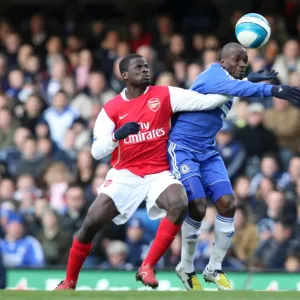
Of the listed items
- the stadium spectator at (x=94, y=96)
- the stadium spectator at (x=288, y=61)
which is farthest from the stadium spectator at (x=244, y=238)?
the stadium spectator at (x=94, y=96)

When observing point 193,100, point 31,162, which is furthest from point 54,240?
point 193,100

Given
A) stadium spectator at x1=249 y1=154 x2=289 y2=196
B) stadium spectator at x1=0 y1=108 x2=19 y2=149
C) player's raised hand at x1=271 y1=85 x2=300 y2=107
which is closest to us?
player's raised hand at x1=271 y1=85 x2=300 y2=107

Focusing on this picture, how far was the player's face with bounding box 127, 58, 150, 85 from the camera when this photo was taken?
431 inches

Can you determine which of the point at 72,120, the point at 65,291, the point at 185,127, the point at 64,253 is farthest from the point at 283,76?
the point at 65,291

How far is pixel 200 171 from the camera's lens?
11102mm

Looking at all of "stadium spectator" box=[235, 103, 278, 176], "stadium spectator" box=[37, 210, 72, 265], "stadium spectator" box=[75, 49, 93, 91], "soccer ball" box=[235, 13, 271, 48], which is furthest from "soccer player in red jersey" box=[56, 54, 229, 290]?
"stadium spectator" box=[75, 49, 93, 91]

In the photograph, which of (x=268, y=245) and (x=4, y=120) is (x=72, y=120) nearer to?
(x=4, y=120)

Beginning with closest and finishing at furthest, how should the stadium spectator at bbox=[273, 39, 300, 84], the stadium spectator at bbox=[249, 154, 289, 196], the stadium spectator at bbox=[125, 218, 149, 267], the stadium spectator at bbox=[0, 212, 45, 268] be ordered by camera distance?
the stadium spectator at bbox=[125, 218, 149, 267], the stadium spectator at bbox=[0, 212, 45, 268], the stadium spectator at bbox=[249, 154, 289, 196], the stadium spectator at bbox=[273, 39, 300, 84]

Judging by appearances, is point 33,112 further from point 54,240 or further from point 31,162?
point 54,240

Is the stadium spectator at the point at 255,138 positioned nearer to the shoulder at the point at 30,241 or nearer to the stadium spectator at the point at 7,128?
the shoulder at the point at 30,241

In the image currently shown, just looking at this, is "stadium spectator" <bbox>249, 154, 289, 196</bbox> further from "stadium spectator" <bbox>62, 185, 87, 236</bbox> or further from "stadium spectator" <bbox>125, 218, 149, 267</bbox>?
"stadium spectator" <bbox>62, 185, 87, 236</bbox>

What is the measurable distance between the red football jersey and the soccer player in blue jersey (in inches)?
4.6

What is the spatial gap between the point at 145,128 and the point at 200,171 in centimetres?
67

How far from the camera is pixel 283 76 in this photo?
54.6 ft
